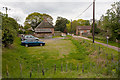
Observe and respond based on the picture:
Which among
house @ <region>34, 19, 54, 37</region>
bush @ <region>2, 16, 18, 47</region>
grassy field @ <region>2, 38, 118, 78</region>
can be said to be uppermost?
house @ <region>34, 19, 54, 37</region>

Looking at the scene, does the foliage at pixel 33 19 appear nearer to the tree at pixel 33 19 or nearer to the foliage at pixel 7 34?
the tree at pixel 33 19

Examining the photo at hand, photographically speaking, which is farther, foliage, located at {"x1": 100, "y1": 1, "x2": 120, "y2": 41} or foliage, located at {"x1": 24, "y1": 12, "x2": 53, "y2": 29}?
foliage, located at {"x1": 24, "y1": 12, "x2": 53, "y2": 29}

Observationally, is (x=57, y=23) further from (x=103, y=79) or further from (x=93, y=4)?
(x=103, y=79)

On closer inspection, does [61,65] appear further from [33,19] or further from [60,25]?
[60,25]

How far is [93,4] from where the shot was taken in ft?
50.6

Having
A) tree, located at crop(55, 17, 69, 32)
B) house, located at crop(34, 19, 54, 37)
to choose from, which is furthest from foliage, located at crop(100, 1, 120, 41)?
tree, located at crop(55, 17, 69, 32)

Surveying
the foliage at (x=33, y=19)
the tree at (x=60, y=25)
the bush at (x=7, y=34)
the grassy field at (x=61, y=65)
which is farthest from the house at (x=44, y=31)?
the grassy field at (x=61, y=65)

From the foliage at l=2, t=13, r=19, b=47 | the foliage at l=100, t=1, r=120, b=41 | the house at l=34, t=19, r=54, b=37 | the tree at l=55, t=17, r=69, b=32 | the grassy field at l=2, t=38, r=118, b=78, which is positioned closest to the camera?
the grassy field at l=2, t=38, r=118, b=78

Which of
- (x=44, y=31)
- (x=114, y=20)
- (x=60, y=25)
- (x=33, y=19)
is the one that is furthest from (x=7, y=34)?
(x=60, y=25)

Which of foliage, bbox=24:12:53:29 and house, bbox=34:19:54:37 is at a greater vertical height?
foliage, bbox=24:12:53:29

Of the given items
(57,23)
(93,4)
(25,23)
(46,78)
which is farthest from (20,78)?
(57,23)

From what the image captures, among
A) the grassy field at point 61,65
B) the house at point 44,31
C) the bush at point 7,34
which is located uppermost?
the house at point 44,31

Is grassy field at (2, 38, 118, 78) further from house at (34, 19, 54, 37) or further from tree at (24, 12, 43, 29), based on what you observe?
tree at (24, 12, 43, 29)

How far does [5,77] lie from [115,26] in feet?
61.0
